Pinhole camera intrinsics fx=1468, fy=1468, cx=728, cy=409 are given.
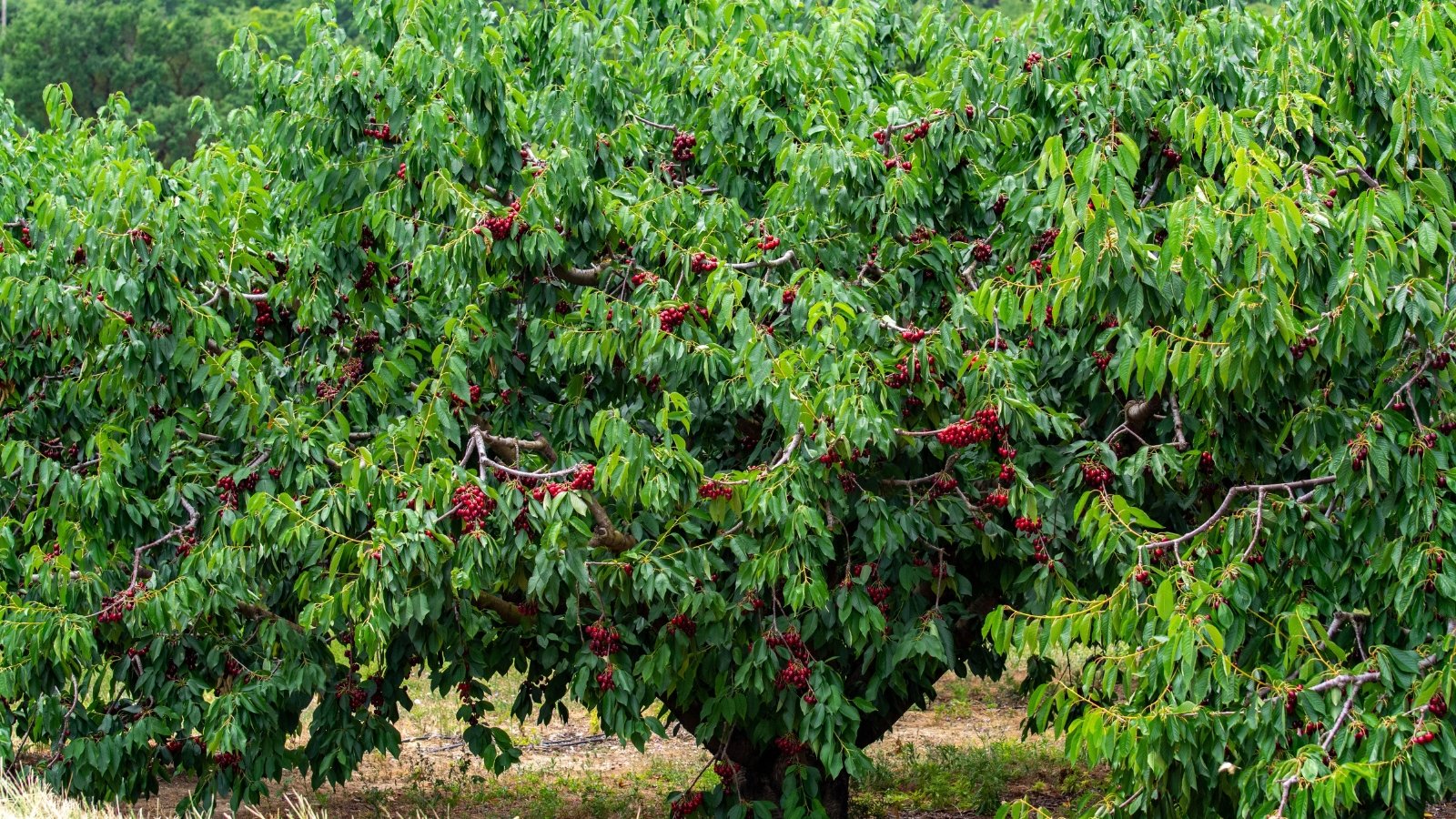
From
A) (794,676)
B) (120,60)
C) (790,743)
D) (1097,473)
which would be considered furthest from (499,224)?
(120,60)

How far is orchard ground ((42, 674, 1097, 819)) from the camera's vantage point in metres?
9.04

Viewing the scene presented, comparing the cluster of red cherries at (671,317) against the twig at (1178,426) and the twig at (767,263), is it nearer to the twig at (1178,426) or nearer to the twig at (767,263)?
the twig at (767,263)

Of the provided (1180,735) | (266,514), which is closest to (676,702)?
(266,514)

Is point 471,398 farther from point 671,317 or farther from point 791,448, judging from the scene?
point 791,448

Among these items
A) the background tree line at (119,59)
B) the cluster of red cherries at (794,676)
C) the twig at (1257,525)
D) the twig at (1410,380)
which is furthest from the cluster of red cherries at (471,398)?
the background tree line at (119,59)

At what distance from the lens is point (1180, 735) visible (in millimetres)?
4098

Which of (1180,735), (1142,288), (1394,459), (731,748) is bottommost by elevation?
(731,748)

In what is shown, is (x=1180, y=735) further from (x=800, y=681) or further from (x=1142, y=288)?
(x=800, y=681)

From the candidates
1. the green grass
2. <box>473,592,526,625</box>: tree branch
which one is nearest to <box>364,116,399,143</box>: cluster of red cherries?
<box>473,592,526,625</box>: tree branch

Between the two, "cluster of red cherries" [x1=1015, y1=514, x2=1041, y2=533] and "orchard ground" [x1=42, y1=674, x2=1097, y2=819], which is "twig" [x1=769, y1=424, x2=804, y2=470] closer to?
"cluster of red cherries" [x1=1015, y1=514, x2=1041, y2=533]

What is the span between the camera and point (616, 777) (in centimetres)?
1002

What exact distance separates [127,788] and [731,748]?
2.67m

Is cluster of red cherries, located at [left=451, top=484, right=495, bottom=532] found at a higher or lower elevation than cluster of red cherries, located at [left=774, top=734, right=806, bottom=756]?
higher

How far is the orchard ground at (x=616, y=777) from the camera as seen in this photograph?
9.04 meters
